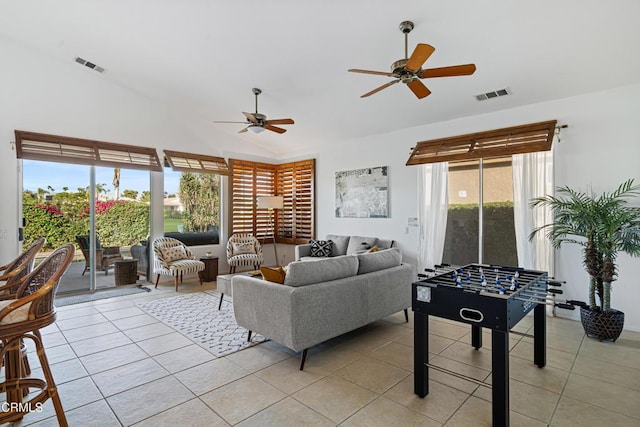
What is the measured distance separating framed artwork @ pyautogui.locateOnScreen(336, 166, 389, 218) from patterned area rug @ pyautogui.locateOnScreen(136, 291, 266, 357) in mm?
3049

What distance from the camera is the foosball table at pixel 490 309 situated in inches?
83.4

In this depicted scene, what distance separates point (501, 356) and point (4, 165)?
6746 mm

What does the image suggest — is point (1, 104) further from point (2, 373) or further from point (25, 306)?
point (25, 306)

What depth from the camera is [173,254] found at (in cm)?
620

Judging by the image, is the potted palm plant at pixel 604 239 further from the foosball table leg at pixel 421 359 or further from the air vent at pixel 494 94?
the foosball table leg at pixel 421 359

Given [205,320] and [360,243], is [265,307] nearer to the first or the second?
[205,320]

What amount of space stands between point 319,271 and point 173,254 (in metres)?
4.11

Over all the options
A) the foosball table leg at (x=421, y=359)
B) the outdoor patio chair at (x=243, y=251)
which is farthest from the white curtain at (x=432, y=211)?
the outdoor patio chair at (x=243, y=251)

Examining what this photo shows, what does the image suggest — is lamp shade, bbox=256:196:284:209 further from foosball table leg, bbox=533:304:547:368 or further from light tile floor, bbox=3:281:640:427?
foosball table leg, bbox=533:304:547:368

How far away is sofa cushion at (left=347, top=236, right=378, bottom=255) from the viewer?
6.14 metres

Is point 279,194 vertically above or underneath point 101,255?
above

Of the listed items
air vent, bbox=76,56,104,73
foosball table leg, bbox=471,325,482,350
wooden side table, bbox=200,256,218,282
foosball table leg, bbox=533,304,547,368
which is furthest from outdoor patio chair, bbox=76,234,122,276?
foosball table leg, bbox=533,304,547,368

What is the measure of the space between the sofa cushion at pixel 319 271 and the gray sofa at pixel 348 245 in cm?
258

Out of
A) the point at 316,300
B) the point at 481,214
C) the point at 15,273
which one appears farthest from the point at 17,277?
the point at 481,214
